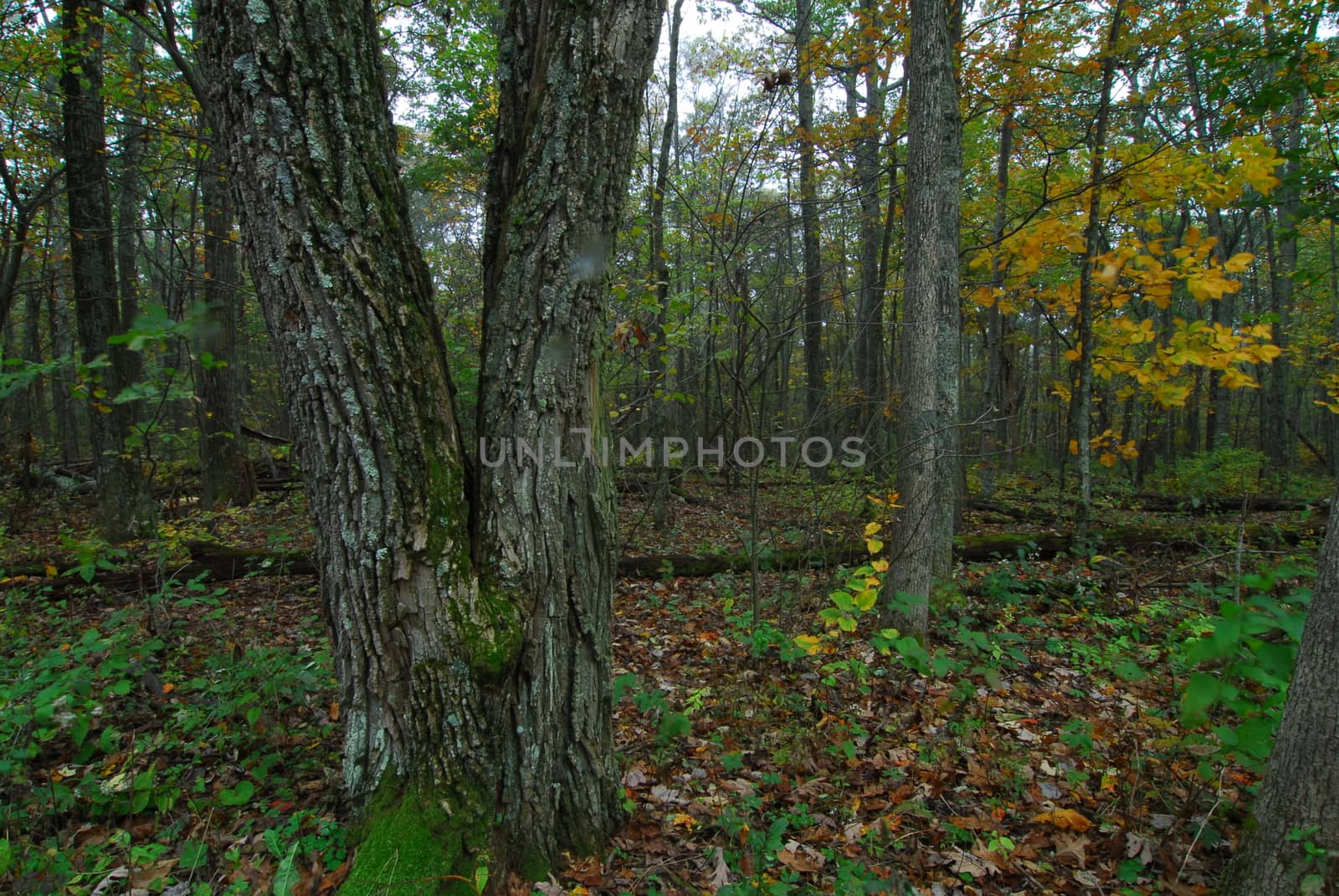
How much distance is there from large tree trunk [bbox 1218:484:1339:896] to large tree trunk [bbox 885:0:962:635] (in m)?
2.25

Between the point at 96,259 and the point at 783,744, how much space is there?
28.9ft

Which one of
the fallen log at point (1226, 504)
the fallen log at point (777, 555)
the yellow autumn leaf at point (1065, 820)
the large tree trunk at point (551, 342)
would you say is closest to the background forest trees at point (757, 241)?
the large tree trunk at point (551, 342)

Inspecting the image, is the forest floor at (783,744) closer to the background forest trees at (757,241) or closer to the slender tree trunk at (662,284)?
the background forest trees at (757,241)

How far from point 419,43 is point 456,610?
10.6m

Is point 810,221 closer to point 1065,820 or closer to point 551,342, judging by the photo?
point 551,342

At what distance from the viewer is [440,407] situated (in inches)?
85.4

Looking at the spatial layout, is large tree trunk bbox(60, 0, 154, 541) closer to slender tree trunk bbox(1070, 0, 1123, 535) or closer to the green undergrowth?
the green undergrowth

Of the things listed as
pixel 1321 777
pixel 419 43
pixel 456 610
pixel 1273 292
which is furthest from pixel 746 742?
pixel 1273 292

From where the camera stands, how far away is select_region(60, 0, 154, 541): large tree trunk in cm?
632

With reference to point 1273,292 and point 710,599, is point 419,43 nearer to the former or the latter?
point 710,599

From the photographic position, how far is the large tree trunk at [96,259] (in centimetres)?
632

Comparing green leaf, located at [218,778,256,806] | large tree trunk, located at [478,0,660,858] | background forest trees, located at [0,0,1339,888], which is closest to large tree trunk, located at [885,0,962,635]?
background forest trees, located at [0,0,1339,888]

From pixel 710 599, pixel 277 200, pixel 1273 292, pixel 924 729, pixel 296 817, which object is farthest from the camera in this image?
pixel 1273 292

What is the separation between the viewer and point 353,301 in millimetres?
1967
